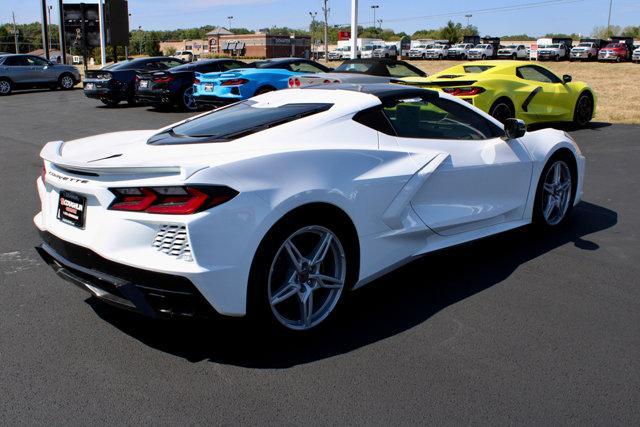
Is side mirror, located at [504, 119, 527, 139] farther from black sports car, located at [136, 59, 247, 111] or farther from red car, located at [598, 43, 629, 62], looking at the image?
red car, located at [598, 43, 629, 62]

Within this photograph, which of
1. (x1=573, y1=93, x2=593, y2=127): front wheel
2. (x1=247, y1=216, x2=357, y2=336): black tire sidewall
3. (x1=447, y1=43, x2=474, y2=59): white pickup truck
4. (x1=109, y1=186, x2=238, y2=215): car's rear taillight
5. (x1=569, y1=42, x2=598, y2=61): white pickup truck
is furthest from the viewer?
(x1=447, y1=43, x2=474, y2=59): white pickup truck

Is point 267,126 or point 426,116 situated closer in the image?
point 267,126

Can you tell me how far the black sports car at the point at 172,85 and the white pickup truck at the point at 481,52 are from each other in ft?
139

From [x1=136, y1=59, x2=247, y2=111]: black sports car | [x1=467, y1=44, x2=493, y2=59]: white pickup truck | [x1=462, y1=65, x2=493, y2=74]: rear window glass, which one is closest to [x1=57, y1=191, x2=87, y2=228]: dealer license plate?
[x1=462, y1=65, x2=493, y2=74]: rear window glass

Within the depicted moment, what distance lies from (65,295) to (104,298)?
44.7 inches

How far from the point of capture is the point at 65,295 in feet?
Answer: 14.1

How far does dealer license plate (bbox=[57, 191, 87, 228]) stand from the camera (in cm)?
341

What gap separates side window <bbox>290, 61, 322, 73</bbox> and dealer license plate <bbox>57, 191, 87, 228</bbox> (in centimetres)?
1383

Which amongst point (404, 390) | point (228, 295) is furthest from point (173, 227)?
point (404, 390)

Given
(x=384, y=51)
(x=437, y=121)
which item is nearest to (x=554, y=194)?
(x=437, y=121)

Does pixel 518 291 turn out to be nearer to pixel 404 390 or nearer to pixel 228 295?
pixel 404 390

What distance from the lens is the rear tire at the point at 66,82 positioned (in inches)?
1082

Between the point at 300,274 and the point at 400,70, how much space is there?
1237 cm

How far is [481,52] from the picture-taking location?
55.6m
